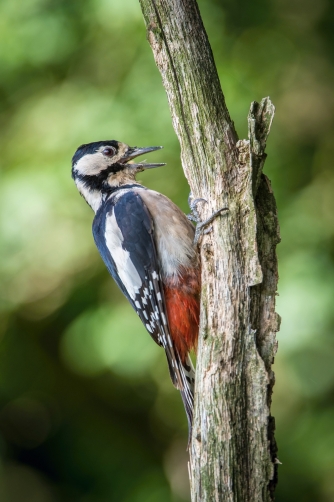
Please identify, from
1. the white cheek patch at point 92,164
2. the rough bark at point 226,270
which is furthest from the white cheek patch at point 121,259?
the rough bark at point 226,270

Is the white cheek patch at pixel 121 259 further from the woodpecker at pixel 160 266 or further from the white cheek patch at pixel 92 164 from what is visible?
the white cheek patch at pixel 92 164

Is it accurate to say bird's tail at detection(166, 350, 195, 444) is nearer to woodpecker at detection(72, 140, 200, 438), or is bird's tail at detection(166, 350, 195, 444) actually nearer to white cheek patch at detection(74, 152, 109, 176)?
woodpecker at detection(72, 140, 200, 438)

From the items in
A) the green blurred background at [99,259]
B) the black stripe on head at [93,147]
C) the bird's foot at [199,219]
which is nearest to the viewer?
the bird's foot at [199,219]

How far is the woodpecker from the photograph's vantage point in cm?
341

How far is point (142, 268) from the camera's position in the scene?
350 cm

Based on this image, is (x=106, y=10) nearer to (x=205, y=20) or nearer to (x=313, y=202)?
(x=205, y=20)

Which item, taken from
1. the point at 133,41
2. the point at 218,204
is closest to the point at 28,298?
the point at 133,41

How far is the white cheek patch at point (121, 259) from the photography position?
11.6 feet

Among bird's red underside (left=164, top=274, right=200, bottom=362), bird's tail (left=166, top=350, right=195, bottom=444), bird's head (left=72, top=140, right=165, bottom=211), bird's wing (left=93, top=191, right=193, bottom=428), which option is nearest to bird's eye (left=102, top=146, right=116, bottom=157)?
bird's head (left=72, top=140, right=165, bottom=211)

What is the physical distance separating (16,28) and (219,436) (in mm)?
3576

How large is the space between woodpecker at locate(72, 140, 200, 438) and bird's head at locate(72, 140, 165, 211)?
241mm

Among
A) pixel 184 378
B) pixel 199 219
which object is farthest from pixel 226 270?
pixel 184 378

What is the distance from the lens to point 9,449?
5.34 meters

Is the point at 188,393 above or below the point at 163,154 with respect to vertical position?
below
